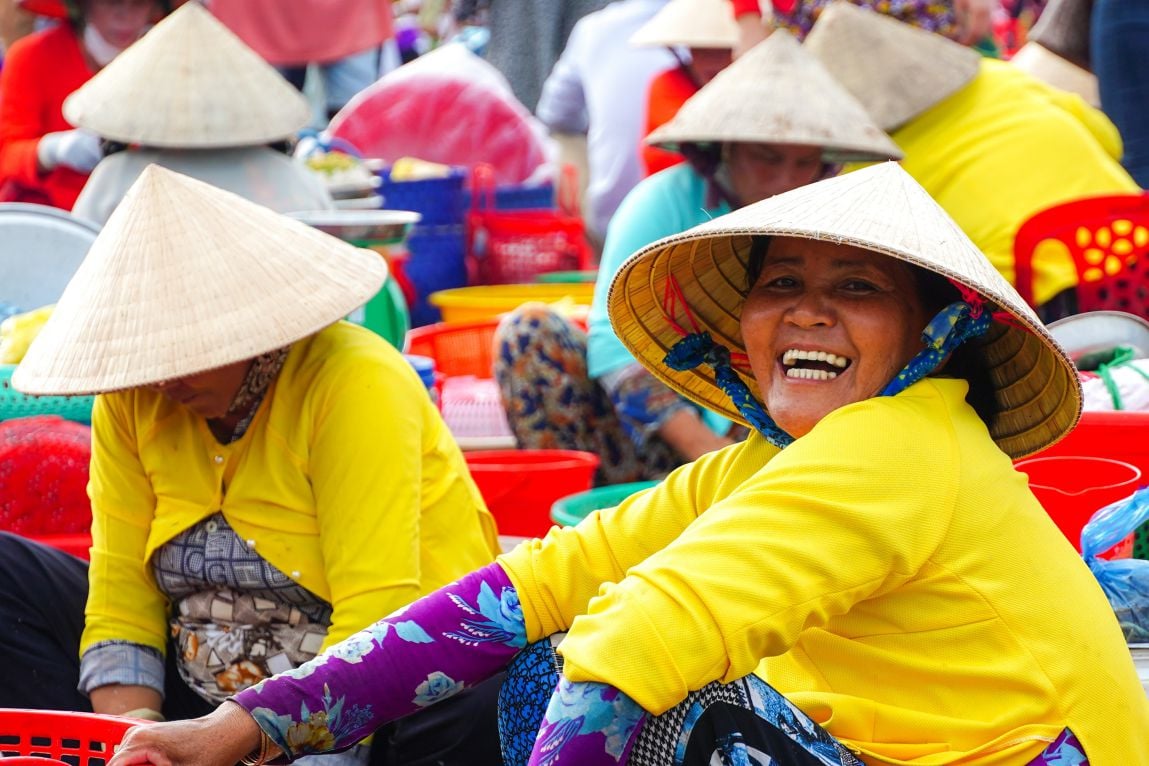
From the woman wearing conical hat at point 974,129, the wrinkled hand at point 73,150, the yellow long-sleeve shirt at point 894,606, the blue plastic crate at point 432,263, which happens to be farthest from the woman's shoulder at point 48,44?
the yellow long-sleeve shirt at point 894,606

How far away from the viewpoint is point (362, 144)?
6930mm

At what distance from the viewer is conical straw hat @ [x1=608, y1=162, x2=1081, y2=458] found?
165 centimetres

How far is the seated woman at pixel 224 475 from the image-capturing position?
220 centimetres

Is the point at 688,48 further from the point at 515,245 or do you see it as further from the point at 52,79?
the point at 52,79

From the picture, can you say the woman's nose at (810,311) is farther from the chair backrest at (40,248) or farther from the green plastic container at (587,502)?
the chair backrest at (40,248)

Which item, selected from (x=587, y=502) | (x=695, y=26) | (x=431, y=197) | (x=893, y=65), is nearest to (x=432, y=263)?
(x=431, y=197)

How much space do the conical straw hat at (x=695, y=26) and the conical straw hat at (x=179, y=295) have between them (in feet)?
10.4

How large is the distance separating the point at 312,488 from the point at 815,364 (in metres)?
0.85

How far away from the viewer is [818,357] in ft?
5.81

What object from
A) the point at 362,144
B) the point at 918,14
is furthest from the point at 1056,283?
the point at 362,144

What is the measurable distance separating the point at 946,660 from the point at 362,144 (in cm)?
562

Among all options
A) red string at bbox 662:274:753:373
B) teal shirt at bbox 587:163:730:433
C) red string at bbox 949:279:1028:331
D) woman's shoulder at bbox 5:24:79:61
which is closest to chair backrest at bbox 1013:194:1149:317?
teal shirt at bbox 587:163:730:433

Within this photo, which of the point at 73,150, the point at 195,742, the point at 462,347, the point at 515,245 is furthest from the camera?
the point at 515,245

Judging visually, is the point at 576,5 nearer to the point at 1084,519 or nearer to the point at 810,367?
the point at 1084,519
